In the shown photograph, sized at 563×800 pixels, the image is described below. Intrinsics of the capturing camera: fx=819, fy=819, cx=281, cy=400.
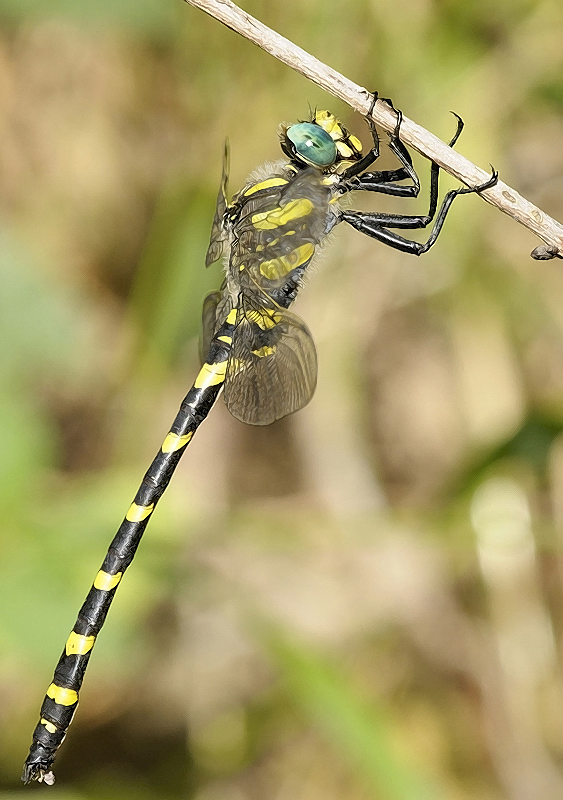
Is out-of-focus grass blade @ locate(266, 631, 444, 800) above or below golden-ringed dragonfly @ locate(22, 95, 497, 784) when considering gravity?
A: below

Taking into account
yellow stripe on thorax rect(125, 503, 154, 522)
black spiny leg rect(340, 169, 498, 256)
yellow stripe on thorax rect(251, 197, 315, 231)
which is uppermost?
black spiny leg rect(340, 169, 498, 256)

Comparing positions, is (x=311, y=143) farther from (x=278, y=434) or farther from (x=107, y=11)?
(x=278, y=434)

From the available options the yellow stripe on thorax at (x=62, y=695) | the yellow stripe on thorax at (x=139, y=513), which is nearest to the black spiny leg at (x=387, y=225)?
the yellow stripe on thorax at (x=139, y=513)

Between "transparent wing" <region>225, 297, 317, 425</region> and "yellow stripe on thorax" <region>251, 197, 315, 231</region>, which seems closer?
"yellow stripe on thorax" <region>251, 197, 315, 231</region>

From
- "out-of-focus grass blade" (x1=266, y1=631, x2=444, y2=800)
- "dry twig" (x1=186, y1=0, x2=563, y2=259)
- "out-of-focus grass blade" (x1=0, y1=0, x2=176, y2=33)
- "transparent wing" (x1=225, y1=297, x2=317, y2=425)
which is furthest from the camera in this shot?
"out-of-focus grass blade" (x1=0, y1=0, x2=176, y2=33)

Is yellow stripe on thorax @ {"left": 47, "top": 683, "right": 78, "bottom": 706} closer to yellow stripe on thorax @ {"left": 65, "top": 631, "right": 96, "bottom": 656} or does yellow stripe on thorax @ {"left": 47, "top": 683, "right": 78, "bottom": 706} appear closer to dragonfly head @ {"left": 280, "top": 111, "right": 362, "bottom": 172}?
yellow stripe on thorax @ {"left": 65, "top": 631, "right": 96, "bottom": 656}

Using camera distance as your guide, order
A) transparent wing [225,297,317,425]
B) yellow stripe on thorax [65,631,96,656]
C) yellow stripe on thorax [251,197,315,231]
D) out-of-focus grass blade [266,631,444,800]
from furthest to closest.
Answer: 1. out-of-focus grass blade [266,631,444,800]
2. yellow stripe on thorax [65,631,96,656]
3. transparent wing [225,297,317,425]
4. yellow stripe on thorax [251,197,315,231]

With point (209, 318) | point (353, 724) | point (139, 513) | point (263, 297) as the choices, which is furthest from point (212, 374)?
point (353, 724)

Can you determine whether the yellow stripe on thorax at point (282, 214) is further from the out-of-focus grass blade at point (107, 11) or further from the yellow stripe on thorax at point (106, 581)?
the out-of-focus grass blade at point (107, 11)

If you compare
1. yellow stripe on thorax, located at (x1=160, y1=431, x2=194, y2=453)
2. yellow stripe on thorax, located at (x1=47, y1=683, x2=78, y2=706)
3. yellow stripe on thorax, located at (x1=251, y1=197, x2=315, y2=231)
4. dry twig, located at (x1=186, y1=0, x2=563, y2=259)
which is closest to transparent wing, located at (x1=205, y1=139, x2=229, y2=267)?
yellow stripe on thorax, located at (x1=251, y1=197, x2=315, y2=231)
